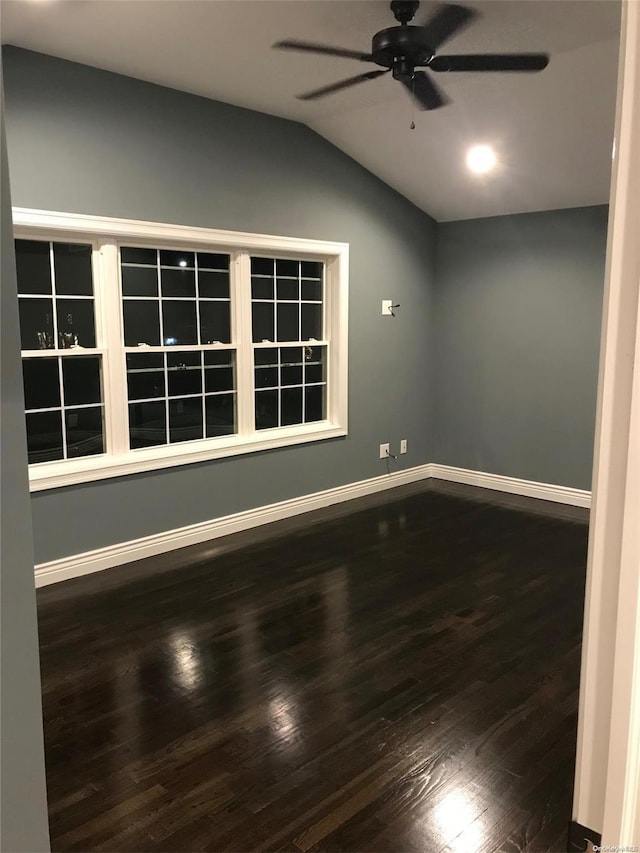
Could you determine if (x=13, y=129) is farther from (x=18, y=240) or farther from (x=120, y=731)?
(x=120, y=731)

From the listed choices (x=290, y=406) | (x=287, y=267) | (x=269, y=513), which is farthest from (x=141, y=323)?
(x=269, y=513)

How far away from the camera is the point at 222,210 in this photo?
4363mm

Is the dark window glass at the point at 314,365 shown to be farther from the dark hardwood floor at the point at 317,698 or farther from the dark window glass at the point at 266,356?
the dark hardwood floor at the point at 317,698

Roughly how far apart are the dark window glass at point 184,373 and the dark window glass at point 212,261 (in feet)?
1.94

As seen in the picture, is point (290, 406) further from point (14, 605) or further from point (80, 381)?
point (14, 605)

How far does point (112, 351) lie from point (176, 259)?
78 cm

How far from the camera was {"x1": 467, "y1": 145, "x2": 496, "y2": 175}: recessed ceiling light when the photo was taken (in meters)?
4.57

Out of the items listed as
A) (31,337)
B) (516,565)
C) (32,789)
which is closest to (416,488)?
(516,565)

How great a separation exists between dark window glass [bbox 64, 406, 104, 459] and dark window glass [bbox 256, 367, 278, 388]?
1257 millimetres

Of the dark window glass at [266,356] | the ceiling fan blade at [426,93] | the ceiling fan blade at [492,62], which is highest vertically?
the ceiling fan blade at [426,93]

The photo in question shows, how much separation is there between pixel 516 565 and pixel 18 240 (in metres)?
3.45

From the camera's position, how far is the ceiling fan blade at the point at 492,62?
282cm

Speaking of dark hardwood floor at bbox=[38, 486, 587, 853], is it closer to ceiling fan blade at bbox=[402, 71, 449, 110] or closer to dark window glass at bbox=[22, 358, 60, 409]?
dark window glass at bbox=[22, 358, 60, 409]

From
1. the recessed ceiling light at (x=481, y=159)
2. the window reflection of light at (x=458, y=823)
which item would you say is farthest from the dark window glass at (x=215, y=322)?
the window reflection of light at (x=458, y=823)
